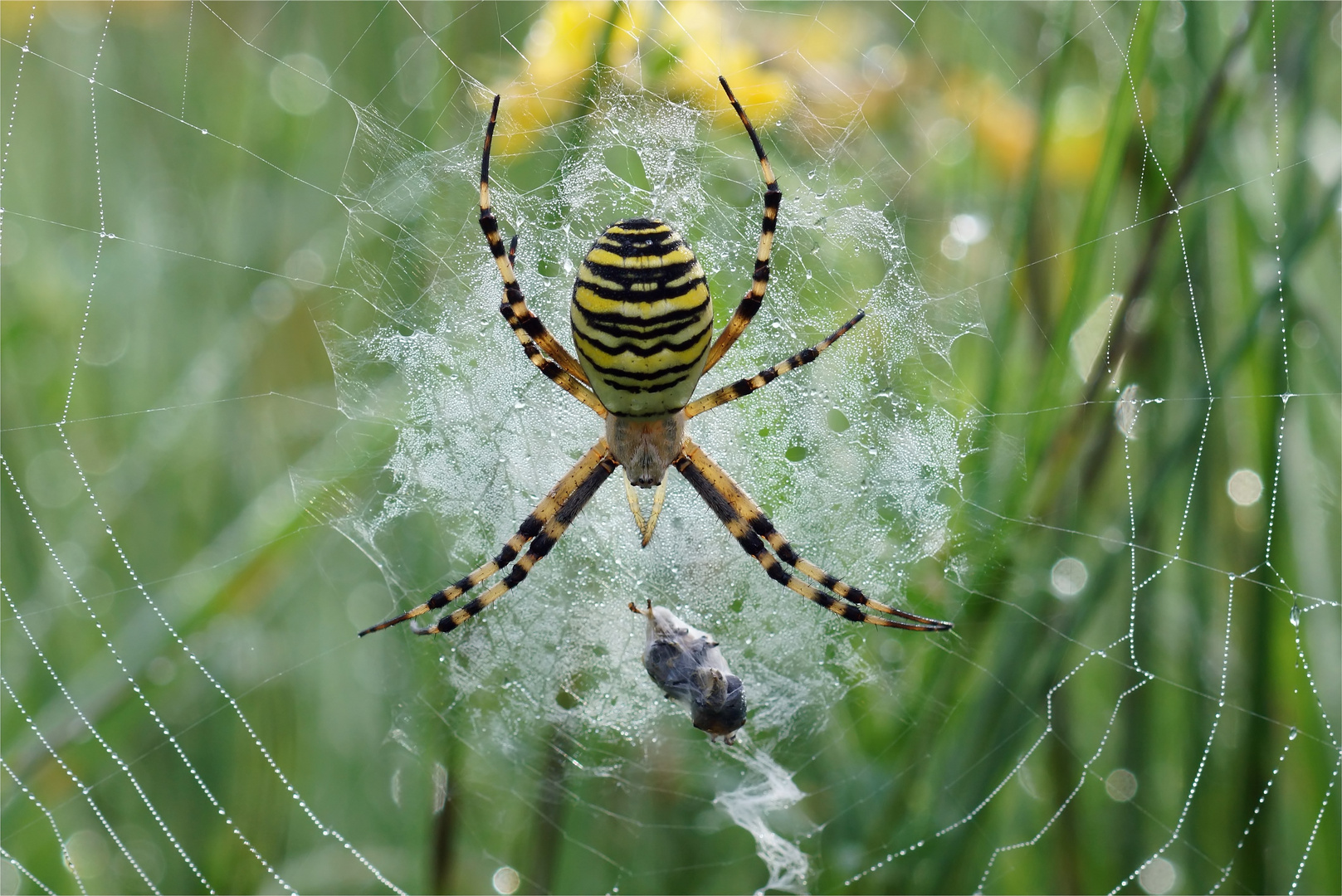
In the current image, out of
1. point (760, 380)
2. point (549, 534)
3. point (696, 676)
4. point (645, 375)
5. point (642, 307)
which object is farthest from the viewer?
point (549, 534)

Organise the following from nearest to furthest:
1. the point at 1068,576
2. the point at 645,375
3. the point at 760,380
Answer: the point at 645,375 < the point at 1068,576 < the point at 760,380

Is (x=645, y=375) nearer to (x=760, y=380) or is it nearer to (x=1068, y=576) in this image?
(x=760, y=380)

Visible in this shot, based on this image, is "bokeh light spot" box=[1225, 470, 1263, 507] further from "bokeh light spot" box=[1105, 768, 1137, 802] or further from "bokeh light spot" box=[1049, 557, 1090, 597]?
"bokeh light spot" box=[1105, 768, 1137, 802]

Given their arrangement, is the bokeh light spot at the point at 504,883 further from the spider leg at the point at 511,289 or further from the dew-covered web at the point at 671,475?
the spider leg at the point at 511,289

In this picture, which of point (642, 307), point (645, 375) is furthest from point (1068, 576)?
point (642, 307)

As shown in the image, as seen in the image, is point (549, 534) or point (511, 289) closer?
point (511, 289)

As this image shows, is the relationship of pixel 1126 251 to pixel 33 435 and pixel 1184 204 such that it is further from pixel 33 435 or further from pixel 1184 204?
pixel 33 435

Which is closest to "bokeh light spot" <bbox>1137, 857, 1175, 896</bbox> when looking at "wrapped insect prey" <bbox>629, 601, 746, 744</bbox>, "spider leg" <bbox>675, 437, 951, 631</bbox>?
"spider leg" <bbox>675, 437, 951, 631</bbox>
